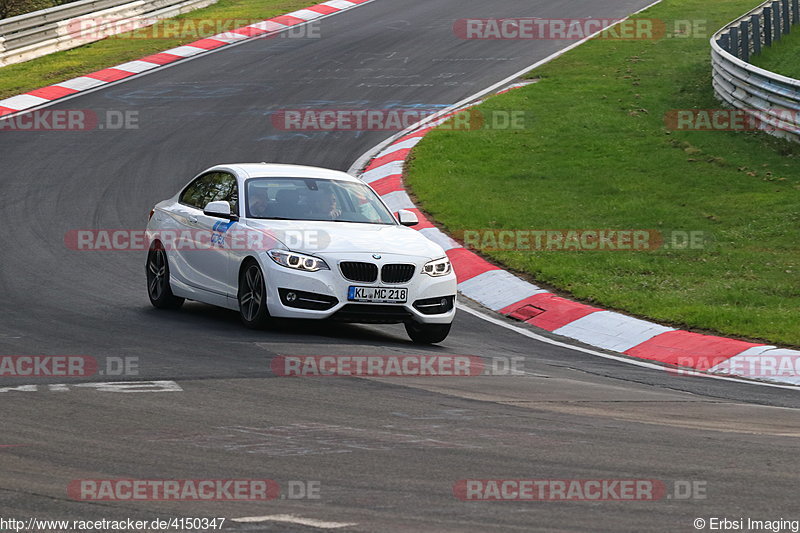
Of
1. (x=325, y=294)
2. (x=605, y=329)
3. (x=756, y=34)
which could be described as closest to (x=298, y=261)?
(x=325, y=294)

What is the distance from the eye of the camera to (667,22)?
32.3 m

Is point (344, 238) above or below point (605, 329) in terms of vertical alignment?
Result: above

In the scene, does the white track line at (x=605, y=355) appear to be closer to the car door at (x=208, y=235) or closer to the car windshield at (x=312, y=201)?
the car windshield at (x=312, y=201)

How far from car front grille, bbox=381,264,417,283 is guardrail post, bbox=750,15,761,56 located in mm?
17961

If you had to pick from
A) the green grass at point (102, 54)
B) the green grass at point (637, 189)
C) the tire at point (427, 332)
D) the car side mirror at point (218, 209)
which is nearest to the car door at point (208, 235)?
the car side mirror at point (218, 209)

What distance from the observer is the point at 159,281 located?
504 inches

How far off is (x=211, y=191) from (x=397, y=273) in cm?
253

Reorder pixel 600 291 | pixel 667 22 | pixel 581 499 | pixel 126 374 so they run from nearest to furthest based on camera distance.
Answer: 1. pixel 581 499
2. pixel 126 374
3. pixel 600 291
4. pixel 667 22

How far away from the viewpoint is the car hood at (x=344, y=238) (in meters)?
11.1

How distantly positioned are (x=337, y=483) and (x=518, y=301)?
803 cm

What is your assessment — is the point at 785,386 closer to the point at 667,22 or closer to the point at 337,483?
the point at 337,483

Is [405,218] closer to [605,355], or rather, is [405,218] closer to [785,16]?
[605,355]

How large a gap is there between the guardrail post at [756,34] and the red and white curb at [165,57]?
12.9 m

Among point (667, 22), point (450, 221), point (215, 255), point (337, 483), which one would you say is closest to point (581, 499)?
point (337, 483)
